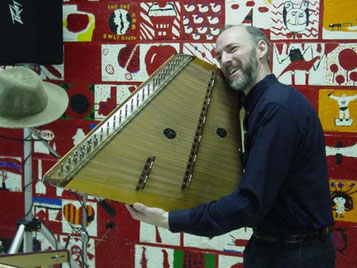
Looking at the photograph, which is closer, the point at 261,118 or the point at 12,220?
the point at 261,118

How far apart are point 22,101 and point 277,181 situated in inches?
49.3

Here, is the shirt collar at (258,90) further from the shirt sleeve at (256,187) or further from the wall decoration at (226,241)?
the wall decoration at (226,241)

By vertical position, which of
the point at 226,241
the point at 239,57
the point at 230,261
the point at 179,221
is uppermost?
the point at 239,57

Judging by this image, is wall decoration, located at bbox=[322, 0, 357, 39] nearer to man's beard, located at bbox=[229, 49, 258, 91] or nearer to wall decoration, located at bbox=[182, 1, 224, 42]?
wall decoration, located at bbox=[182, 1, 224, 42]

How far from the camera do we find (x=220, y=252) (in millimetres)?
2506

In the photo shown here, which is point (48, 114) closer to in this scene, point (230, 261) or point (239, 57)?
point (239, 57)

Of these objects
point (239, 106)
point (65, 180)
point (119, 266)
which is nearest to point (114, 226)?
point (119, 266)

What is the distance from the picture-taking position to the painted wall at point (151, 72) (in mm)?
2256

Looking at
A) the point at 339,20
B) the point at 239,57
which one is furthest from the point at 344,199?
the point at 239,57

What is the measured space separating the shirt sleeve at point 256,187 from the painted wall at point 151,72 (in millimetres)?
1106

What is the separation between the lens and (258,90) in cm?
150

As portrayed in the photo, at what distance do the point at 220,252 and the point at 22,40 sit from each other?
5.10ft

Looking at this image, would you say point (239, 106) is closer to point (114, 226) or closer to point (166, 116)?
point (166, 116)

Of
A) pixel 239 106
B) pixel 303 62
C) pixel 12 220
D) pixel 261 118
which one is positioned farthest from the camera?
pixel 12 220
